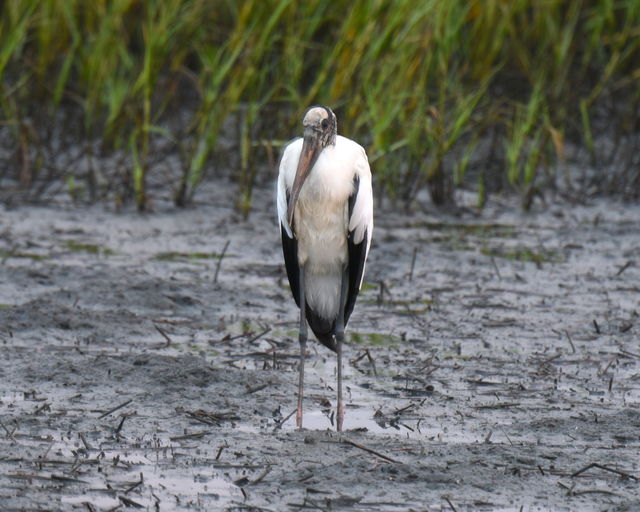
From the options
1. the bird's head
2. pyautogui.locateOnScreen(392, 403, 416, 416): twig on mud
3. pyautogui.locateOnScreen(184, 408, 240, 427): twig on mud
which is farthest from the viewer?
pyautogui.locateOnScreen(392, 403, 416, 416): twig on mud

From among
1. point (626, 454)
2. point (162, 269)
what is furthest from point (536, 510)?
point (162, 269)

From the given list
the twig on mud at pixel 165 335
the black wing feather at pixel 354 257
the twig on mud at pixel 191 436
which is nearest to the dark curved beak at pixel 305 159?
the black wing feather at pixel 354 257

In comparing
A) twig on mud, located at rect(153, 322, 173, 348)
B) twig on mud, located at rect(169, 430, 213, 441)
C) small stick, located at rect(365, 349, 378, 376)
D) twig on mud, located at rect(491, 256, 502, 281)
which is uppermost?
twig on mud, located at rect(169, 430, 213, 441)

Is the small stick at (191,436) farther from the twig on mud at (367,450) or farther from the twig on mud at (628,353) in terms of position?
the twig on mud at (628,353)

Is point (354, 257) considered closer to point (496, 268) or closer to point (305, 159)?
point (305, 159)

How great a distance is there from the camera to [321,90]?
8.17m

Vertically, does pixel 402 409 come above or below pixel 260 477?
below

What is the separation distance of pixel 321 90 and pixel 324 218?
3.56m

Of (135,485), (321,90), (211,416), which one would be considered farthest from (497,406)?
(321,90)

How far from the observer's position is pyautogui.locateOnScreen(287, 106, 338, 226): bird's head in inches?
179

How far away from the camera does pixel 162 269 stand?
6.96m

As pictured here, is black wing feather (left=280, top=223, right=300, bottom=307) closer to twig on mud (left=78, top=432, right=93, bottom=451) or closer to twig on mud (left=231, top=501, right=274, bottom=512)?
twig on mud (left=78, top=432, right=93, bottom=451)

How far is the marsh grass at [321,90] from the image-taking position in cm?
767

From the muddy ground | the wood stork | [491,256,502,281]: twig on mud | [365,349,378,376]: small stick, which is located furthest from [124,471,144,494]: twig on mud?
[491,256,502,281]: twig on mud
